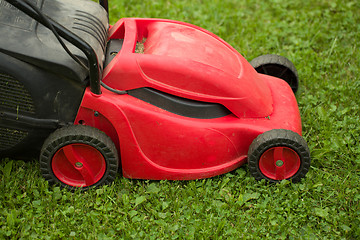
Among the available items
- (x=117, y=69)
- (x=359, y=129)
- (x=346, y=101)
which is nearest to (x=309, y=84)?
(x=346, y=101)

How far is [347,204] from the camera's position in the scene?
2.44 meters

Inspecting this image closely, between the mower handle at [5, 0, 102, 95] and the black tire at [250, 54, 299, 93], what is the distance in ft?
3.88

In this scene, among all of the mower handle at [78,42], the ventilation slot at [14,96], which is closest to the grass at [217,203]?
the ventilation slot at [14,96]

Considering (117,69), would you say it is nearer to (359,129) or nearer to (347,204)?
(347,204)

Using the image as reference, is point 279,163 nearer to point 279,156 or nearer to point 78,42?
point 279,156

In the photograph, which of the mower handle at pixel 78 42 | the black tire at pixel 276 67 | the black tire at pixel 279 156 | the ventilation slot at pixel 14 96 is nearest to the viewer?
the mower handle at pixel 78 42

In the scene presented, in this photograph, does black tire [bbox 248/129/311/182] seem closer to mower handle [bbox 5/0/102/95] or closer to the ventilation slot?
mower handle [bbox 5/0/102/95]

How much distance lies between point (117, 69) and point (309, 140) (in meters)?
1.30

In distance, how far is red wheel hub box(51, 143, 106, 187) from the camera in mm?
2287

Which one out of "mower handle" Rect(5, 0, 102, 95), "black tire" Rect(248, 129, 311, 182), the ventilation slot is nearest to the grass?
"black tire" Rect(248, 129, 311, 182)

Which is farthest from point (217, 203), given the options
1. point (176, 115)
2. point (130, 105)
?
point (130, 105)

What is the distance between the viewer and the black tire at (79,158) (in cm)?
223

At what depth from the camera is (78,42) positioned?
6.65 feet

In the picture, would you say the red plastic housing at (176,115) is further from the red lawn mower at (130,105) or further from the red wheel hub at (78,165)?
the red wheel hub at (78,165)
